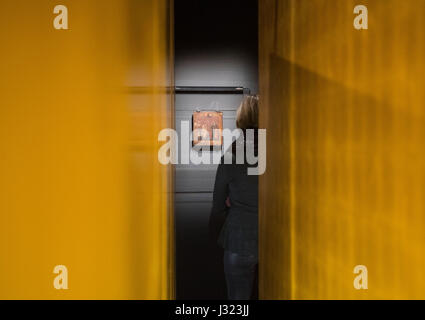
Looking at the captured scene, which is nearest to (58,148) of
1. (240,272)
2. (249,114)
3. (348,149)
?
(348,149)

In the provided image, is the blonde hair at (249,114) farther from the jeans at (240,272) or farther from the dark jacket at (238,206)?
the jeans at (240,272)

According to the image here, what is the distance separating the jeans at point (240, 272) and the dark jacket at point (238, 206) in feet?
0.15

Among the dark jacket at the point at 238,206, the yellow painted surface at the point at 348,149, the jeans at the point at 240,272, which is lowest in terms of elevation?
the jeans at the point at 240,272

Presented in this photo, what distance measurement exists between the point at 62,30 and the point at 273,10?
1.39 meters

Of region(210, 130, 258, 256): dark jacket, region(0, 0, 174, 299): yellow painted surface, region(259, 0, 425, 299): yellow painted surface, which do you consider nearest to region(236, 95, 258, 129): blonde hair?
region(210, 130, 258, 256): dark jacket

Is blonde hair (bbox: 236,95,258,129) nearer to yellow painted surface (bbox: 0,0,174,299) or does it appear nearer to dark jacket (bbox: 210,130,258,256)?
dark jacket (bbox: 210,130,258,256)

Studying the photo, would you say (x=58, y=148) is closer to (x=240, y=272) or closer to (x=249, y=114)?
(x=249, y=114)

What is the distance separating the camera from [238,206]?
2.27 meters

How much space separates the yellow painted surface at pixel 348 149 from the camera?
60 centimetres

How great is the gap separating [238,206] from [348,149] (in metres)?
1.48

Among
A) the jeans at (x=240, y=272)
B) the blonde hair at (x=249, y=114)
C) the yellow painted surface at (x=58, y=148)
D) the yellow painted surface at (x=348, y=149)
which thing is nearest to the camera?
the yellow painted surface at (x=58, y=148)

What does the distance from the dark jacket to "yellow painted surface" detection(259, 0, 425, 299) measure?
0.72m

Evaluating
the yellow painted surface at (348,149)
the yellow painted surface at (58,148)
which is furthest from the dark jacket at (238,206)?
the yellow painted surface at (58,148)
